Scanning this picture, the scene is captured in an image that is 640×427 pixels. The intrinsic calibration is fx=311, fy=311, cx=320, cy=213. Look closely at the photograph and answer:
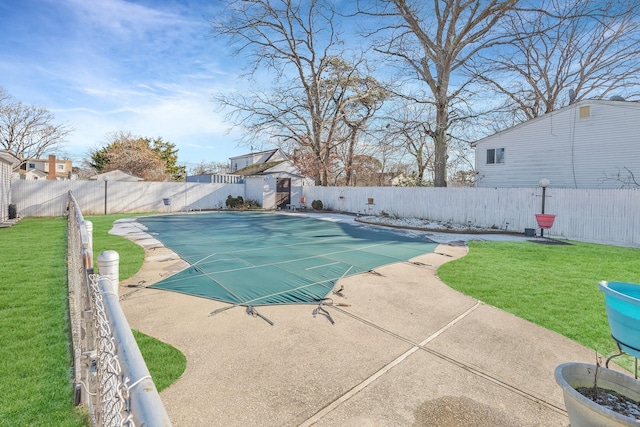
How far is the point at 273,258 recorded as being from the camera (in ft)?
22.0

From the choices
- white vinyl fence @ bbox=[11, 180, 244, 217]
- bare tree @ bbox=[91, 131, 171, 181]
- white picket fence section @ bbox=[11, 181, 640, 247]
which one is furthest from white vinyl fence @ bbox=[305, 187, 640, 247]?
bare tree @ bbox=[91, 131, 171, 181]

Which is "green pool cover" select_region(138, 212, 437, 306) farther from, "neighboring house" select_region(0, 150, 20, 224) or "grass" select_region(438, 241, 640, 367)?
"neighboring house" select_region(0, 150, 20, 224)

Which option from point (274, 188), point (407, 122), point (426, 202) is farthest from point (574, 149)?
point (274, 188)

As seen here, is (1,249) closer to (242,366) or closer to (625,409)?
(242,366)

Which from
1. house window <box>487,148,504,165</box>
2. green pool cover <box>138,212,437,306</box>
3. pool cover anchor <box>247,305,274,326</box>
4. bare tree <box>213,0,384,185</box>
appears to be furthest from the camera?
bare tree <box>213,0,384,185</box>

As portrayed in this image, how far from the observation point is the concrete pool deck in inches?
83.9

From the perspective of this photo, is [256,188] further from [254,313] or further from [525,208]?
[254,313]

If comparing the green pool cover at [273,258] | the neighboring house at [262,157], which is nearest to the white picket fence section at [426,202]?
the green pool cover at [273,258]

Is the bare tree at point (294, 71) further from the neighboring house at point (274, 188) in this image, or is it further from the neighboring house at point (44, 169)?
the neighboring house at point (44, 169)

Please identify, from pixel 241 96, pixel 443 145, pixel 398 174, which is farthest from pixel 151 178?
pixel 443 145

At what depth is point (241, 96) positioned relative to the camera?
21094 millimetres

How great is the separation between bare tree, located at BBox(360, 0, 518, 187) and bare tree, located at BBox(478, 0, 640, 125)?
123 centimetres

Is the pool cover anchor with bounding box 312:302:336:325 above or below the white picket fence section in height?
below

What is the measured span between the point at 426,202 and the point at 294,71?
13683mm
